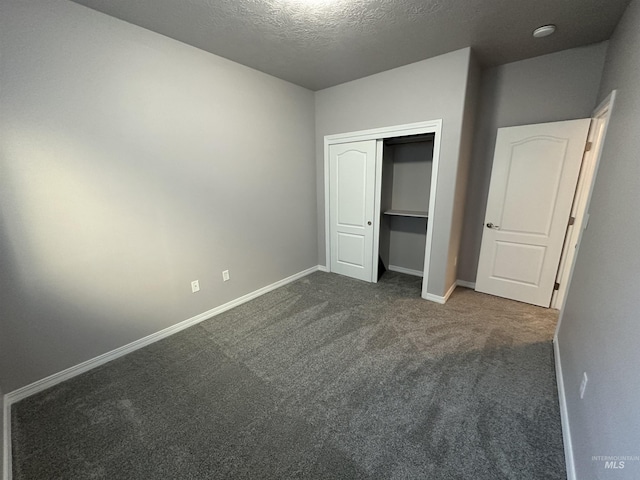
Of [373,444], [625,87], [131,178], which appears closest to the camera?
[373,444]

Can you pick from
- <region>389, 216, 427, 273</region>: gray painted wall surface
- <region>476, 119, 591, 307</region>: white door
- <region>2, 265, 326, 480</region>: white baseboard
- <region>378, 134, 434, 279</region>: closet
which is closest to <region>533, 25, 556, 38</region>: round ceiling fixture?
<region>476, 119, 591, 307</region>: white door

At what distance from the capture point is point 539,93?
2.68 meters

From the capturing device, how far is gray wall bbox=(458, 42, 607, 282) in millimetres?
2463

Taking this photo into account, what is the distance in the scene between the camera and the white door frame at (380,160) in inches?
108

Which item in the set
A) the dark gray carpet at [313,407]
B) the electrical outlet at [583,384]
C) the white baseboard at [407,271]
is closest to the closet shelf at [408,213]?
the white baseboard at [407,271]

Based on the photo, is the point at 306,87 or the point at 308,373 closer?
the point at 308,373

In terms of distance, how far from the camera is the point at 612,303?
1.21 m

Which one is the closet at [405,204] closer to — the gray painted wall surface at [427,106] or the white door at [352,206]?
the white door at [352,206]

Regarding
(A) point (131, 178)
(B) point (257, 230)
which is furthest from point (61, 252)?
(B) point (257, 230)

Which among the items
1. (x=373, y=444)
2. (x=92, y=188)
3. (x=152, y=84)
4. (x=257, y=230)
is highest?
(x=152, y=84)

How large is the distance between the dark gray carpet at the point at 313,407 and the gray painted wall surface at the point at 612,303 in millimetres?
342

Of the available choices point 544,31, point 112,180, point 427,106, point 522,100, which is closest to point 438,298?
point 427,106

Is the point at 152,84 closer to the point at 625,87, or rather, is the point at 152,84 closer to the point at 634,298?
the point at 634,298

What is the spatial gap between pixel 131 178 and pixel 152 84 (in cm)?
82
